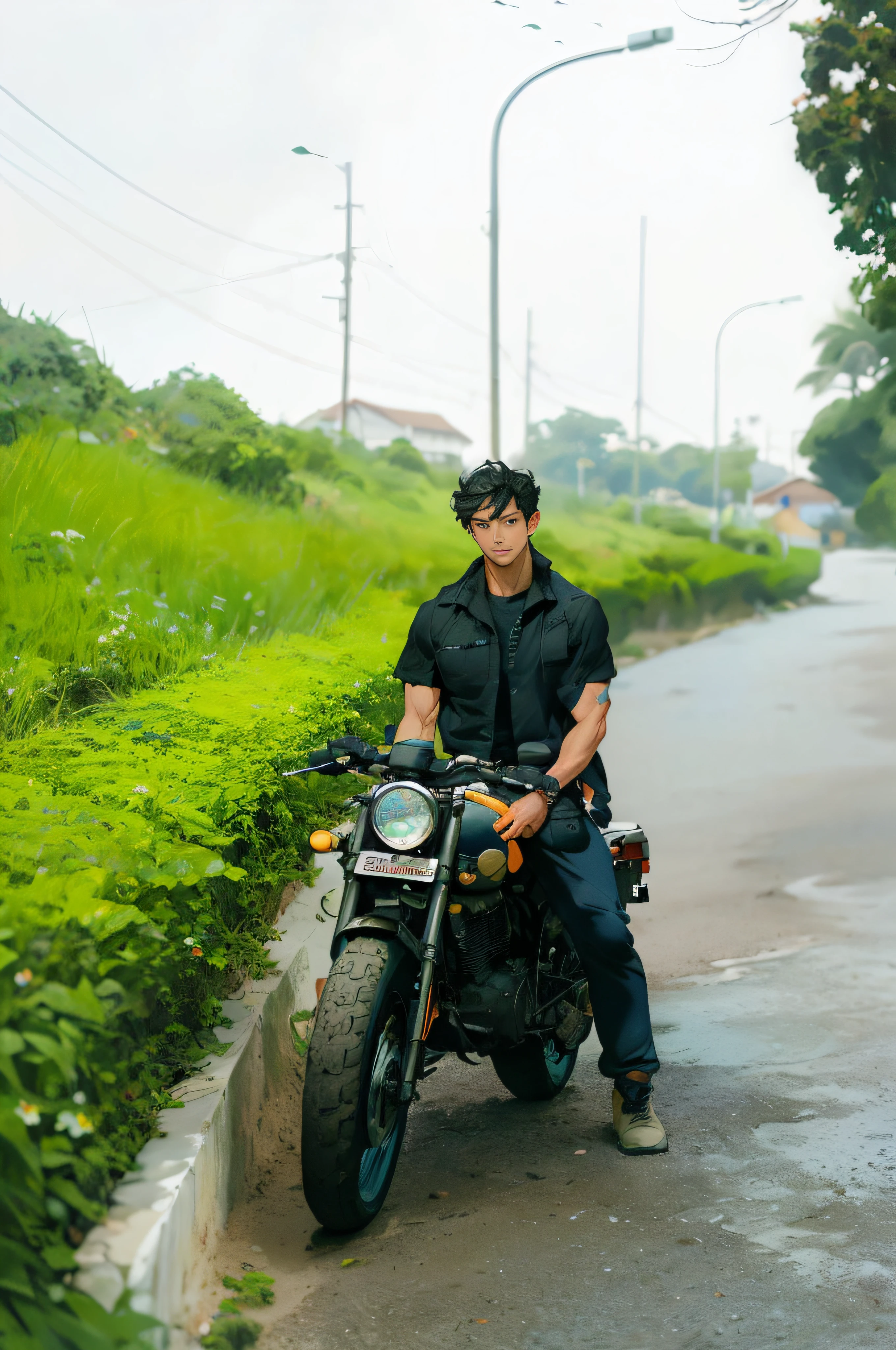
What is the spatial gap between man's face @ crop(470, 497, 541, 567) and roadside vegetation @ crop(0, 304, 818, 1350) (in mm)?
1194

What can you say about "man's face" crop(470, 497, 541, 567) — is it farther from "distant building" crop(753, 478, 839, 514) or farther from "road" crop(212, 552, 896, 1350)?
"distant building" crop(753, 478, 839, 514)

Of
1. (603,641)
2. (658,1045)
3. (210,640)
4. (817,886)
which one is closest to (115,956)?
(603,641)

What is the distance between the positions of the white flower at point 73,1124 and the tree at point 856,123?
29.2 ft

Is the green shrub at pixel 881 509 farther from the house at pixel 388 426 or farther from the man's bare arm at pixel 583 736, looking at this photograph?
the man's bare arm at pixel 583 736

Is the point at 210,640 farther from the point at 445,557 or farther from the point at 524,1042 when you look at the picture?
the point at 445,557

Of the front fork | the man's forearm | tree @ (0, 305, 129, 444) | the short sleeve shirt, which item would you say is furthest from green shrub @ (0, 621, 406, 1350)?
tree @ (0, 305, 129, 444)

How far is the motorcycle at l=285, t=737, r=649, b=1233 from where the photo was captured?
132 inches

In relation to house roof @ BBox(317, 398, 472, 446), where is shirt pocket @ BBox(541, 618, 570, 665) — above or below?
below

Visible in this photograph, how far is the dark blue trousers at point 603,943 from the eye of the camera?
12.9ft

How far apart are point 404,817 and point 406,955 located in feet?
1.23

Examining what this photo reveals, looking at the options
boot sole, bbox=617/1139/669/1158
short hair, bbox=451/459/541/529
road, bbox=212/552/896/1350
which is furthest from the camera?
boot sole, bbox=617/1139/669/1158

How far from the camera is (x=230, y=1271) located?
3328 millimetres

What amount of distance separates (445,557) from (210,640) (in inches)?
468

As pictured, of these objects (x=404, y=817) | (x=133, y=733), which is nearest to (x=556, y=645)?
(x=404, y=817)
